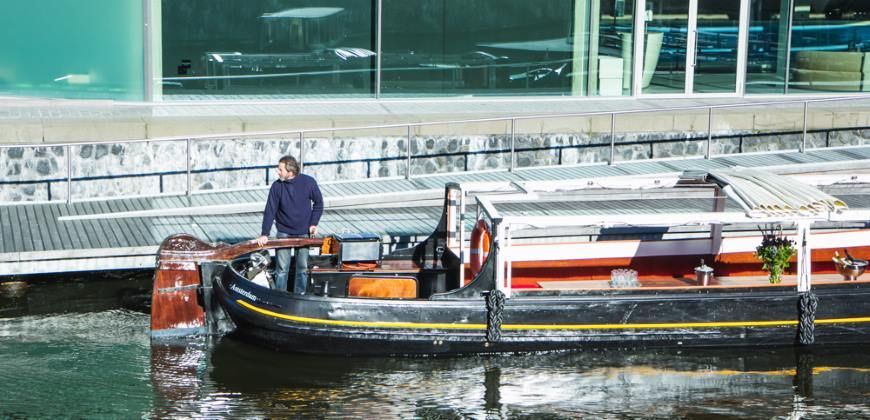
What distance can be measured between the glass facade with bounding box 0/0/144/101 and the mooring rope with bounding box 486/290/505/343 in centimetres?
931

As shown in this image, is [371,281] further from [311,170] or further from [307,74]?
[307,74]

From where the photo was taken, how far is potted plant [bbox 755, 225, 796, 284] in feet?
47.6

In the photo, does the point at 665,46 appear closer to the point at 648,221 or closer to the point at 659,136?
the point at 659,136

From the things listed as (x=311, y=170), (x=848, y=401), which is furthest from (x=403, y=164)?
(x=848, y=401)

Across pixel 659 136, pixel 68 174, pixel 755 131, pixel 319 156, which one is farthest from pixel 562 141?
pixel 68 174

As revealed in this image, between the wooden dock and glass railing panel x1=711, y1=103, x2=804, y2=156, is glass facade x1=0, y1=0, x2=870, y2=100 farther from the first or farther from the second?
the wooden dock

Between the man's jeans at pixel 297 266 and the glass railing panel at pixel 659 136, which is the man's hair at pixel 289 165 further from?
the glass railing panel at pixel 659 136

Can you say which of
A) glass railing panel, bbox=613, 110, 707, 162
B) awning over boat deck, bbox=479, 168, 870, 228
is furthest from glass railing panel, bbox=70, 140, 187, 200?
glass railing panel, bbox=613, 110, 707, 162

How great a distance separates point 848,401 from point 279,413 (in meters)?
5.52

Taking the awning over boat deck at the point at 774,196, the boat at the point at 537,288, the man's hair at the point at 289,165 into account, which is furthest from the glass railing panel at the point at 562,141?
the man's hair at the point at 289,165

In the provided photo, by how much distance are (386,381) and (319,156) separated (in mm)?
6718

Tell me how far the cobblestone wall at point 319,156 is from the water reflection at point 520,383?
491 cm

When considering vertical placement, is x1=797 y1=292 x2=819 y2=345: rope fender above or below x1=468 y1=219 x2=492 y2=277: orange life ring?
below

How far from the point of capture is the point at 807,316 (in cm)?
1424
